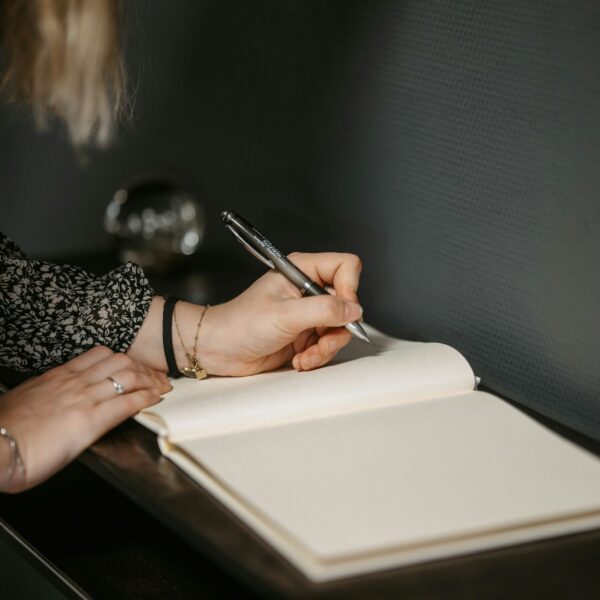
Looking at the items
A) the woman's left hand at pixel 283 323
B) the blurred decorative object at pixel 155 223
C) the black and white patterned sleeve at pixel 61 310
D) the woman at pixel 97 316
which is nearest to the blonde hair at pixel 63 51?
the woman at pixel 97 316

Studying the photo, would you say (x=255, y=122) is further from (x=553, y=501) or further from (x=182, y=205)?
(x=553, y=501)

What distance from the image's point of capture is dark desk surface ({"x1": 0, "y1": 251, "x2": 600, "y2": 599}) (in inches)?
24.8

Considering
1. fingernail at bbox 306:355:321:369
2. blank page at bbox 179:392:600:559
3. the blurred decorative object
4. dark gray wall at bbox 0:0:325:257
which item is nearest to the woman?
fingernail at bbox 306:355:321:369

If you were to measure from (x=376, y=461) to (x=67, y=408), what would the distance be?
28cm

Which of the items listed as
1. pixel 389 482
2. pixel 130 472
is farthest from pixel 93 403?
pixel 389 482

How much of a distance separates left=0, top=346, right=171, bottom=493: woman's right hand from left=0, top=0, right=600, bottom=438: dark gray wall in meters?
0.37

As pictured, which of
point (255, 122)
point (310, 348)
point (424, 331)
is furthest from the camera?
point (255, 122)

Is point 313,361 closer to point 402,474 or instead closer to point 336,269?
point 336,269

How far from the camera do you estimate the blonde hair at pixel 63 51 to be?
3.39 ft

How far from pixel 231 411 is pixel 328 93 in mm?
615

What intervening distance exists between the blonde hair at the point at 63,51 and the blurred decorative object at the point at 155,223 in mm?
388

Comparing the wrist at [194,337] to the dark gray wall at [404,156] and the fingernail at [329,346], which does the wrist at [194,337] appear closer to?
the fingernail at [329,346]

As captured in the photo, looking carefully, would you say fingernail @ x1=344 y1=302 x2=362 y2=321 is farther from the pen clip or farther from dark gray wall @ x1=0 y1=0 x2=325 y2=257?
dark gray wall @ x1=0 y1=0 x2=325 y2=257

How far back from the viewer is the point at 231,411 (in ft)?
2.75
